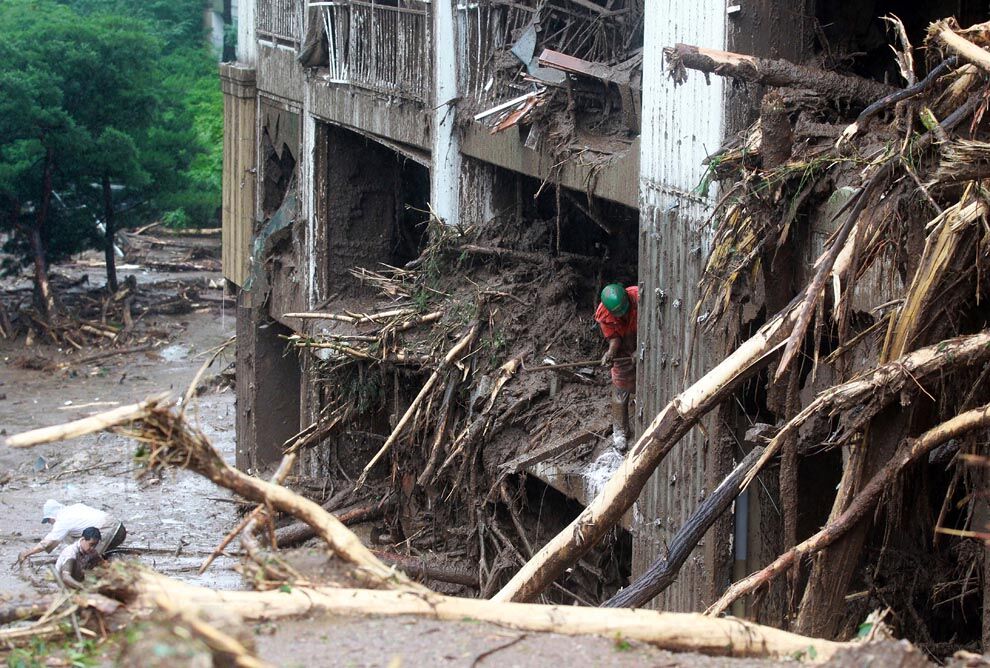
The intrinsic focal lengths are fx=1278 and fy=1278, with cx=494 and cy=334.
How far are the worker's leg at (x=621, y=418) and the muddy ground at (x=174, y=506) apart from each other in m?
2.80

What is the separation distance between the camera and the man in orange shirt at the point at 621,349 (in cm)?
862

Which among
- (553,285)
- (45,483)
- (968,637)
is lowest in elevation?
(45,483)

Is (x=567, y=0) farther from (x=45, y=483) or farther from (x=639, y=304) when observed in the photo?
(x=45, y=483)

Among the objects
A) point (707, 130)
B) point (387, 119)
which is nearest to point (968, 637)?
point (707, 130)

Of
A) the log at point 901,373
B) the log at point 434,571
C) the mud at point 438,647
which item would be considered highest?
the log at point 901,373

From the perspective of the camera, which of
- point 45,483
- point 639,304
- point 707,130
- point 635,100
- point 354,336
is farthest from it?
point 45,483

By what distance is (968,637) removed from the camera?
736cm

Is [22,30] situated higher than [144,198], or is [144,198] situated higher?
[22,30]

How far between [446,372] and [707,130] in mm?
3827

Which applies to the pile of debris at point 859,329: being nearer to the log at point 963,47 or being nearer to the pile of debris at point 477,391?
the log at point 963,47

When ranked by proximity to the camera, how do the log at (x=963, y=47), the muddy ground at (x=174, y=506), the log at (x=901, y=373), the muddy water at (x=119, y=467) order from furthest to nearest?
the muddy water at (x=119, y=467) → the log at (x=901, y=373) → the log at (x=963, y=47) → the muddy ground at (x=174, y=506)

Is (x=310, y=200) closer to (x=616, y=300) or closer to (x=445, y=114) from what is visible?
(x=445, y=114)

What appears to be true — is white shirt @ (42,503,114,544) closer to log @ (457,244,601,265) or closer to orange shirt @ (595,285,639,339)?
log @ (457,244,601,265)

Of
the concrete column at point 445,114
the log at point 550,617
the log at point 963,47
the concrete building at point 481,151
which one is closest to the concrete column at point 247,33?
the concrete building at point 481,151
